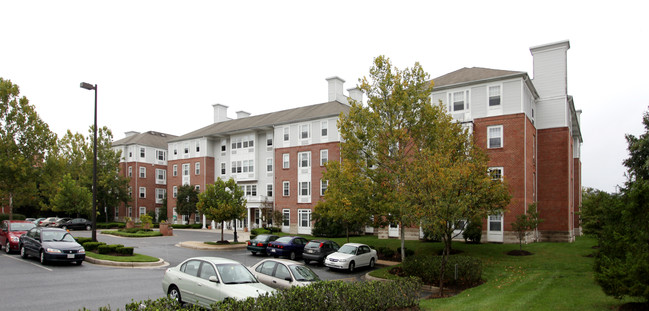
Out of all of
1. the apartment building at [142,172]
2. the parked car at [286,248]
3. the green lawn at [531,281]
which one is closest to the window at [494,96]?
the green lawn at [531,281]

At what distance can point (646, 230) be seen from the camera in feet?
30.6

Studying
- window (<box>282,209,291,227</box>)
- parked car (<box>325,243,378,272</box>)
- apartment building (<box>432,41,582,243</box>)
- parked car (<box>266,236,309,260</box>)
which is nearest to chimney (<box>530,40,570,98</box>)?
apartment building (<box>432,41,582,243</box>)

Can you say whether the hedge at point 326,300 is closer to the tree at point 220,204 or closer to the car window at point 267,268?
the car window at point 267,268

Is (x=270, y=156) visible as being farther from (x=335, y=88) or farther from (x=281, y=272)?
(x=281, y=272)

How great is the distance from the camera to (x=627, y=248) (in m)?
9.45

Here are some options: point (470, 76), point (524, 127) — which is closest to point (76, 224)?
point (470, 76)

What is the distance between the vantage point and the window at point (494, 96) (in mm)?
30402

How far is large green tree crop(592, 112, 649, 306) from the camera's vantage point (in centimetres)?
872

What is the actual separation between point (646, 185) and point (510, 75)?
21.3 meters

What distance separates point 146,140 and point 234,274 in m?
60.2

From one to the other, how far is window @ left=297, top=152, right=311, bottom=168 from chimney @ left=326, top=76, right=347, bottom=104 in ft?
23.6

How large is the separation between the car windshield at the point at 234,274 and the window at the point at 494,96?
83.0 feet

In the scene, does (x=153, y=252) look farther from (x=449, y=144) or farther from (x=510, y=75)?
(x=510, y=75)

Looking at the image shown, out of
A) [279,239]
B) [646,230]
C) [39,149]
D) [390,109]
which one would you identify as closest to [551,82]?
[390,109]
